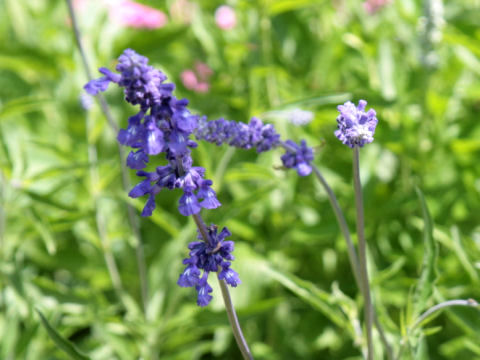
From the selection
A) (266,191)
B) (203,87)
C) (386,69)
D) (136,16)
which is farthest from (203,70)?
(266,191)

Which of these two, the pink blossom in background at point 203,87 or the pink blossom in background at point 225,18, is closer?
the pink blossom in background at point 203,87

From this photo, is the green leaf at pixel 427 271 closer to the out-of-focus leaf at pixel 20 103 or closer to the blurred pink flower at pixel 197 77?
the out-of-focus leaf at pixel 20 103

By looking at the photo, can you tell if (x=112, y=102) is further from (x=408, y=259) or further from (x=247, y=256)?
(x=408, y=259)

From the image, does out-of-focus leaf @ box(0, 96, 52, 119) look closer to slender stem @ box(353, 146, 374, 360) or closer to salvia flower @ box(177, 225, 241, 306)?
salvia flower @ box(177, 225, 241, 306)

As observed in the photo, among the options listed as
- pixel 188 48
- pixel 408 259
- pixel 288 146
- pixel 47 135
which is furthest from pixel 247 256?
pixel 188 48

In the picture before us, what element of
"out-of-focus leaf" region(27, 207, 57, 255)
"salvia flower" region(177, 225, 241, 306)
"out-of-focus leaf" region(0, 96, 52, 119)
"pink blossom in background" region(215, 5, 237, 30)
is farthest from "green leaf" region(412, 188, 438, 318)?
"pink blossom in background" region(215, 5, 237, 30)

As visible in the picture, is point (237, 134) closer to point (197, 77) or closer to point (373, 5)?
point (197, 77)

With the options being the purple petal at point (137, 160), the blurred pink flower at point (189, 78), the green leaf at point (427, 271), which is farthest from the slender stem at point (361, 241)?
the blurred pink flower at point (189, 78)
